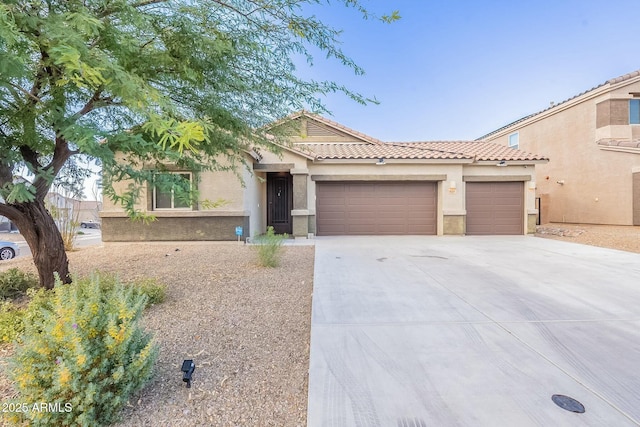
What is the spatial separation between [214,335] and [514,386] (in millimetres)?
3057

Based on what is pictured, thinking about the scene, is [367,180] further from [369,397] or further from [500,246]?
[369,397]

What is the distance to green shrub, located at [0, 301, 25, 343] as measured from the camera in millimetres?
3469

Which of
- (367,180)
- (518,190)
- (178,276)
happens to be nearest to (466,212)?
(518,190)

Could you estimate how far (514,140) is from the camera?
75.3 ft

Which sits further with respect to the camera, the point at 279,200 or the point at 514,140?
the point at 514,140

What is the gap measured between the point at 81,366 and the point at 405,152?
1349 cm

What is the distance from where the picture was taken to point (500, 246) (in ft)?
33.5

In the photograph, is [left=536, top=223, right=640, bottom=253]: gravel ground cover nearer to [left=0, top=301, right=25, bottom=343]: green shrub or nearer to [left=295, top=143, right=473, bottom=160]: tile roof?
[left=295, top=143, right=473, bottom=160]: tile roof

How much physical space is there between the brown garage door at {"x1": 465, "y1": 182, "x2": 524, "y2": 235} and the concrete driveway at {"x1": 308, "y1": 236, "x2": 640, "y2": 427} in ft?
22.5

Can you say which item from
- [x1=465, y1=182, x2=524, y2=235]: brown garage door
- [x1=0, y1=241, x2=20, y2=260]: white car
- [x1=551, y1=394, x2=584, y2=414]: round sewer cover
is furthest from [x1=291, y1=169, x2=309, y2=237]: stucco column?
[x1=0, y1=241, x2=20, y2=260]: white car

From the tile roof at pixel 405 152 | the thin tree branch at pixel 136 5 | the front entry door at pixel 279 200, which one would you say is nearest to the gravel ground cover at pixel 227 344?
the thin tree branch at pixel 136 5

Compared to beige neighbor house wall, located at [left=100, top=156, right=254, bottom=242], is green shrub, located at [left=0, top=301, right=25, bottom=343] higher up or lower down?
lower down

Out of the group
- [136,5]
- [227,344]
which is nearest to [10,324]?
[227,344]

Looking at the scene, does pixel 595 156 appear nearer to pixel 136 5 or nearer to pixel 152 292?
pixel 136 5
